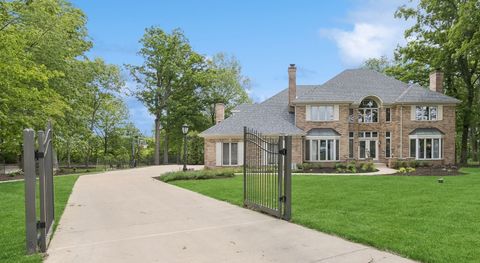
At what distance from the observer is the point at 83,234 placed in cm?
687

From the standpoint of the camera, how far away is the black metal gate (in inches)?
312

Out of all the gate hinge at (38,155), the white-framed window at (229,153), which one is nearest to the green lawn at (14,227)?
the gate hinge at (38,155)

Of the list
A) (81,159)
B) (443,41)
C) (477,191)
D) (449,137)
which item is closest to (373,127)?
(449,137)

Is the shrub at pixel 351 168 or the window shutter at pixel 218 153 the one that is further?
the window shutter at pixel 218 153

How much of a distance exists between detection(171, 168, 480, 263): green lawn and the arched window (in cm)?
1778

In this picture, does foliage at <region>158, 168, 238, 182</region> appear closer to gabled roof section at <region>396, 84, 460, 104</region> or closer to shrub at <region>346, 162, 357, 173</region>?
shrub at <region>346, 162, 357, 173</region>

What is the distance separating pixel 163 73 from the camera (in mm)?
42719

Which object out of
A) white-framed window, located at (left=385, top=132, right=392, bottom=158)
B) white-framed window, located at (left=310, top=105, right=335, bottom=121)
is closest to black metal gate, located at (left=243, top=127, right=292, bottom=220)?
white-framed window, located at (left=310, top=105, right=335, bottom=121)

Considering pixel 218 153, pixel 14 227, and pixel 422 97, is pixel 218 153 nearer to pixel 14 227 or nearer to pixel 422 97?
pixel 422 97

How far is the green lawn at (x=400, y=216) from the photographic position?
5.59 meters

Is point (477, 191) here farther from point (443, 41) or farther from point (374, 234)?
point (443, 41)

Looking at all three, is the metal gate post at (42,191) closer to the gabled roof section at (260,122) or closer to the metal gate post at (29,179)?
the metal gate post at (29,179)

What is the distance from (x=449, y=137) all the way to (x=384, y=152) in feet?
15.9

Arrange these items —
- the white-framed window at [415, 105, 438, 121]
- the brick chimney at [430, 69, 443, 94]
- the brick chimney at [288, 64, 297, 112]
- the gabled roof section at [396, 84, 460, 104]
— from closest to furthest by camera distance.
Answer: the gabled roof section at [396, 84, 460, 104] → the white-framed window at [415, 105, 438, 121] → the brick chimney at [288, 64, 297, 112] → the brick chimney at [430, 69, 443, 94]
